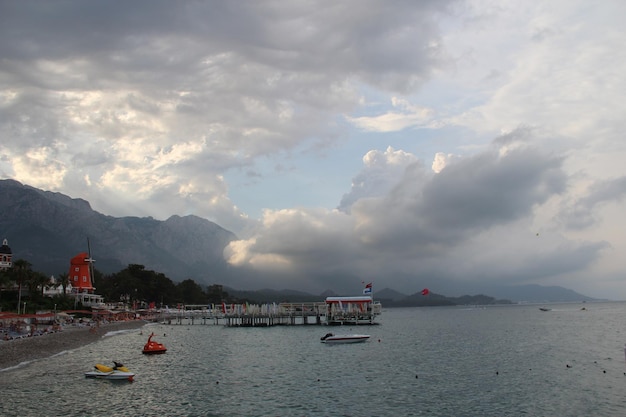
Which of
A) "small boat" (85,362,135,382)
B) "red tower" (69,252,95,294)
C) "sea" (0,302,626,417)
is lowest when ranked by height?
"sea" (0,302,626,417)

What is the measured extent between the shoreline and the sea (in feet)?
7.98

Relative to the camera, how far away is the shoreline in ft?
192

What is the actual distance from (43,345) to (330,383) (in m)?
47.9

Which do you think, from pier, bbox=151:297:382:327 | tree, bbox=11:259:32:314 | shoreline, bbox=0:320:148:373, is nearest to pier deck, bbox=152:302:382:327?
pier, bbox=151:297:382:327

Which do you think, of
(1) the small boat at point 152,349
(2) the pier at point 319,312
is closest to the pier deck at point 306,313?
(2) the pier at point 319,312

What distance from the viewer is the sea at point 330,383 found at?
3559 cm

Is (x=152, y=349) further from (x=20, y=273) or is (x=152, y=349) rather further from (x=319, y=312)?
(x=319, y=312)

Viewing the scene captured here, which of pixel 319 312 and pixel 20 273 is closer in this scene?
pixel 20 273

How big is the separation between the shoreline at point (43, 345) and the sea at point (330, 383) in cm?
243

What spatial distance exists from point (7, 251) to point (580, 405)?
15529 cm

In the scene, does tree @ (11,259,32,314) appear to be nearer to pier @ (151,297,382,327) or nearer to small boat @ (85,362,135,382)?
pier @ (151,297,382,327)

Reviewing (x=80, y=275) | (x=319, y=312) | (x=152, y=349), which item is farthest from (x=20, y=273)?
(x=319, y=312)

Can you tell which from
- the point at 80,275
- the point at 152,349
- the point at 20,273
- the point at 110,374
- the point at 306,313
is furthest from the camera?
the point at 80,275

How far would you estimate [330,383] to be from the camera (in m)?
45.9
